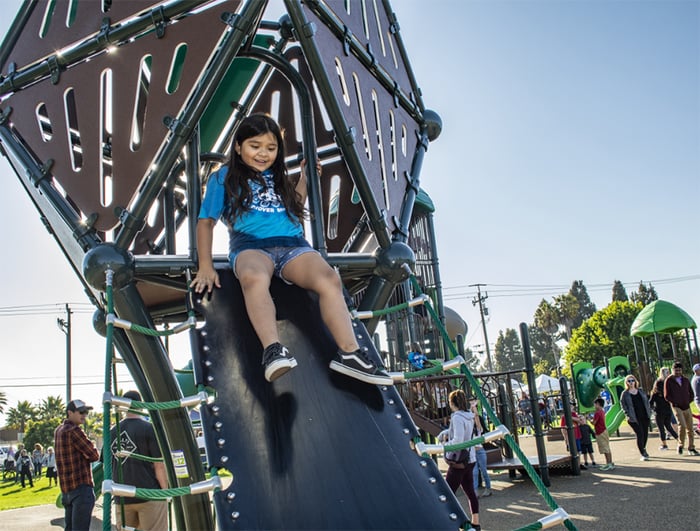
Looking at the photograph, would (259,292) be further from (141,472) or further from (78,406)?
(78,406)

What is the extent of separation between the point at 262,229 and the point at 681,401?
9.75 m

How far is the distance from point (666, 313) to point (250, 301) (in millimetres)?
19866

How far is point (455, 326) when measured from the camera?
23625mm

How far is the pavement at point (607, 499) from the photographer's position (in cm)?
609

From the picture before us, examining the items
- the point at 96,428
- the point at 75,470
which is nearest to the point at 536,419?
the point at 75,470

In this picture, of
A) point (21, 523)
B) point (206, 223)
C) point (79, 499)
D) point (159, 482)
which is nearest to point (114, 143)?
point (206, 223)

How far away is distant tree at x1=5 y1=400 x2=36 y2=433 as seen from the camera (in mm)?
77062

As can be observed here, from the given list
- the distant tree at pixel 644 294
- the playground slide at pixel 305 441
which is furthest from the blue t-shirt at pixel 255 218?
the distant tree at pixel 644 294

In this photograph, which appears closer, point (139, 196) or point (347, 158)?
point (139, 196)

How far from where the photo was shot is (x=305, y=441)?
264 centimetres

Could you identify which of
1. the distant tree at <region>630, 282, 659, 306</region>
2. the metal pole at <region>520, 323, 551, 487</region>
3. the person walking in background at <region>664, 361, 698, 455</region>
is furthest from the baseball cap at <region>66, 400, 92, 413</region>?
the distant tree at <region>630, 282, 659, 306</region>

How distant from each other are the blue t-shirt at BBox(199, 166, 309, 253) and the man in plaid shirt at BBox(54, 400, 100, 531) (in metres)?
3.54

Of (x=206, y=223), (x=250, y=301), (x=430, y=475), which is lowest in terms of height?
(x=430, y=475)

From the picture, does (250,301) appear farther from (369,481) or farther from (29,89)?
(29,89)
